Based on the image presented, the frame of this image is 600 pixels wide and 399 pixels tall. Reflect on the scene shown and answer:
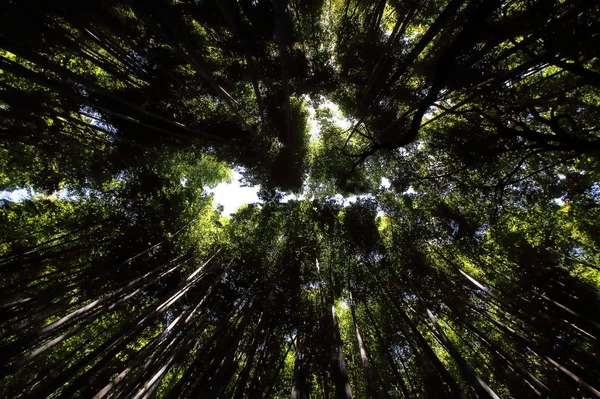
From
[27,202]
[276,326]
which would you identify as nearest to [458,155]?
[276,326]

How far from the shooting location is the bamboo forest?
479 centimetres

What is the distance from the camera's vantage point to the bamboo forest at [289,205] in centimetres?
479

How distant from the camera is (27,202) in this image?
261 inches

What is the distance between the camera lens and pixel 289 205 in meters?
9.75

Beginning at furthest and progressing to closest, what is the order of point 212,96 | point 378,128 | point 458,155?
point 378,128 → point 212,96 → point 458,155

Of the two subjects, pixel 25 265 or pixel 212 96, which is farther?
pixel 212 96

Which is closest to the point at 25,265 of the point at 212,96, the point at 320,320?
the point at 212,96

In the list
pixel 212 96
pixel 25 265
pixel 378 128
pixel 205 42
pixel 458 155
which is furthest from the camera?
pixel 378 128

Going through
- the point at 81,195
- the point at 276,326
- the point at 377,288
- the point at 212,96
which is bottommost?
the point at 276,326

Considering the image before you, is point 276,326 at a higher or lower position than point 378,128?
lower

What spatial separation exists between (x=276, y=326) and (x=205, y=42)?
7424mm

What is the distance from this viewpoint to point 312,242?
876cm

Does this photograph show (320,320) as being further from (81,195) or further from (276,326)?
(81,195)

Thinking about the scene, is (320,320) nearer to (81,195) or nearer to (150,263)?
(150,263)
